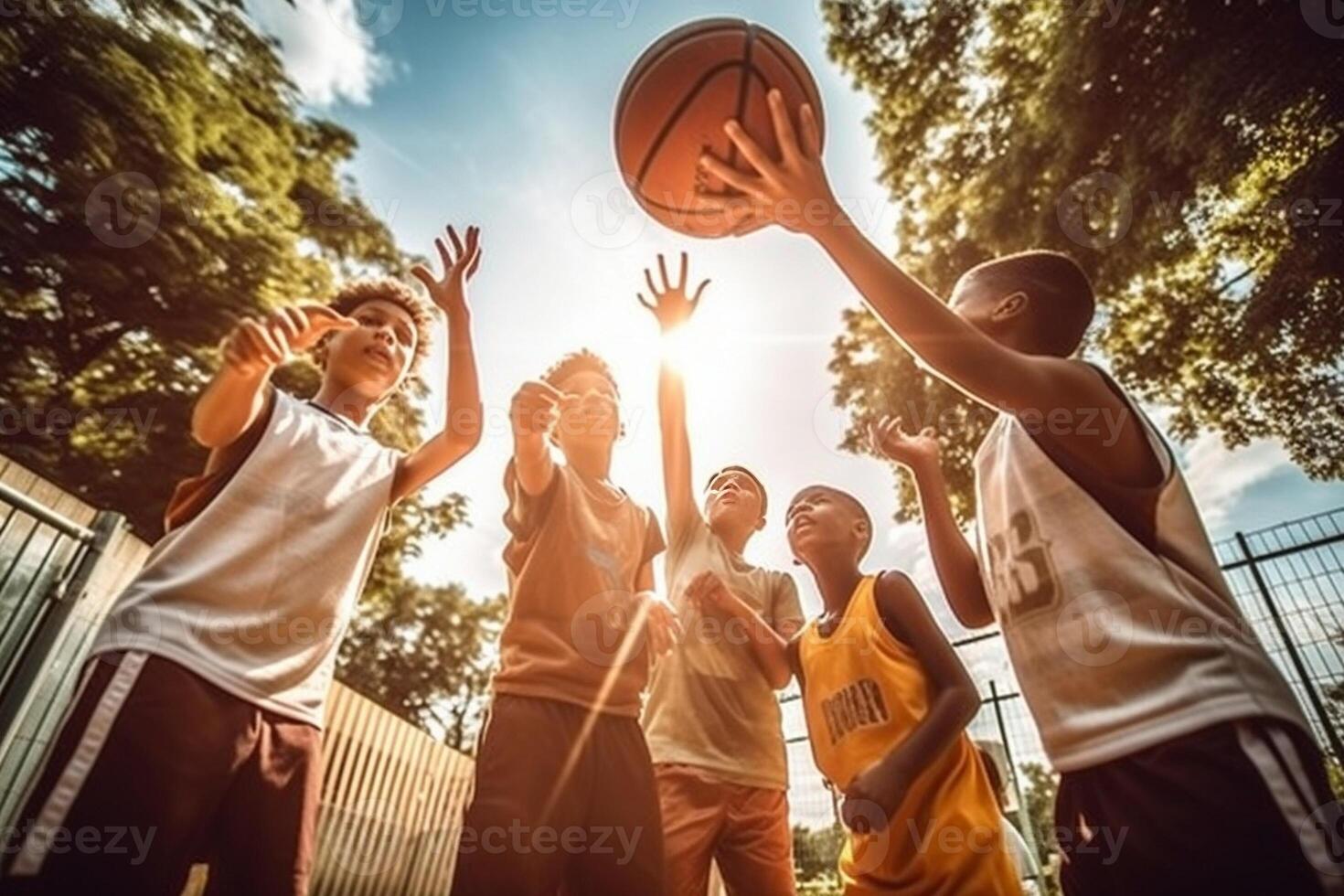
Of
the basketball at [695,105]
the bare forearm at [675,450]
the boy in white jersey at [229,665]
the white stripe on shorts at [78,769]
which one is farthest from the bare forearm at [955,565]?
the white stripe on shorts at [78,769]

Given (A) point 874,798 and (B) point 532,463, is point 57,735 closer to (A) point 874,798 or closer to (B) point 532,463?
(B) point 532,463

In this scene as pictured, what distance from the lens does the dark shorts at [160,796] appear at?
5.04 ft

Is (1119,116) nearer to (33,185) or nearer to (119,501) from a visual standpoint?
(33,185)

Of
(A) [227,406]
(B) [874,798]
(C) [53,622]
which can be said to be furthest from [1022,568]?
(C) [53,622]

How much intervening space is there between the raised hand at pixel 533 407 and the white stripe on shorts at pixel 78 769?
1.27m

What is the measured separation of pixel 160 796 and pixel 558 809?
1.07 m

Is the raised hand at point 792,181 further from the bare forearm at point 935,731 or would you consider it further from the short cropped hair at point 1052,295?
the bare forearm at point 935,731

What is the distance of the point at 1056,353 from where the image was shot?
231 cm

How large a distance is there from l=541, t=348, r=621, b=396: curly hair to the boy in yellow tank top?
3.73 ft

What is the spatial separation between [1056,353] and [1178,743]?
1.26 m

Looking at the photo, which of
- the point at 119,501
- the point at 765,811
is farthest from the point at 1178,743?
the point at 119,501

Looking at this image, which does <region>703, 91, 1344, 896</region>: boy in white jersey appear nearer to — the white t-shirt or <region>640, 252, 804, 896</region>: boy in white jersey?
<region>640, 252, 804, 896</region>: boy in white jersey

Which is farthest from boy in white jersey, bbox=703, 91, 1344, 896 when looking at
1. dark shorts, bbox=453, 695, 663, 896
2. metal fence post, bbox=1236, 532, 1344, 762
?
metal fence post, bbox=1236, 532, 1344, 762

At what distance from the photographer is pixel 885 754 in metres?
2.49
